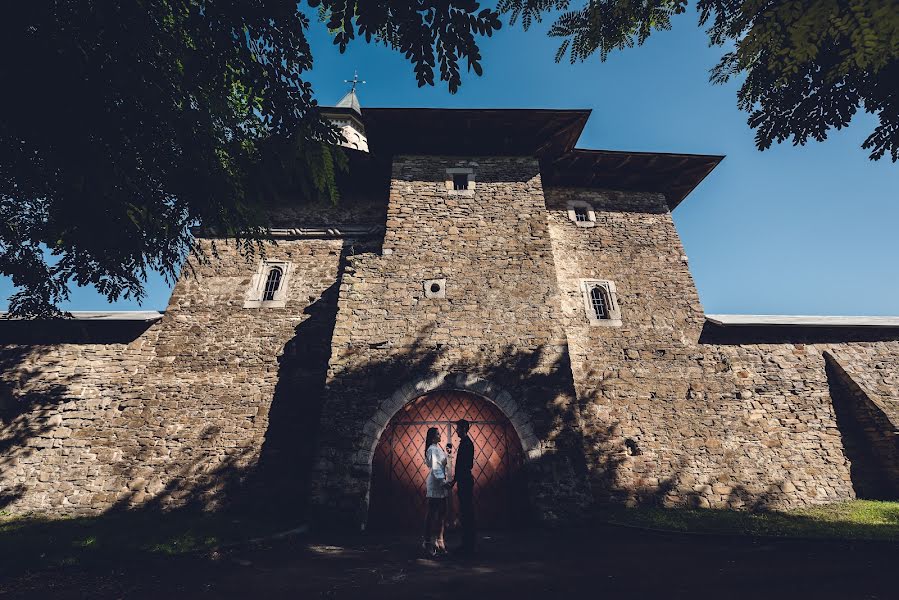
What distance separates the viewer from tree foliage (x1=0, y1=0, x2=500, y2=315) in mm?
3295

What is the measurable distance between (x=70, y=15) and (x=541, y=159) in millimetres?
9573

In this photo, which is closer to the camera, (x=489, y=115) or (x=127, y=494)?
(x=127, y=494)

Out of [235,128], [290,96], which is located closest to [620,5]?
[290,96]

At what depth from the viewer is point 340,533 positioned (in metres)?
5.57

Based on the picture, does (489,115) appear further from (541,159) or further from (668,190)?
(668,190)

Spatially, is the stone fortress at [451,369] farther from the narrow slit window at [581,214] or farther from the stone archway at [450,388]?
the narrow slit window at [581,214]

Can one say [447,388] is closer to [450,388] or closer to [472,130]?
[450,388]

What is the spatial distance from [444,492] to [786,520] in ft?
21.2

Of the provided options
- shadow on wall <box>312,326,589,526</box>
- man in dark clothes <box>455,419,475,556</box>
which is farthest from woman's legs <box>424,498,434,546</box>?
shadow on wall <box>312,326,589,526</box>

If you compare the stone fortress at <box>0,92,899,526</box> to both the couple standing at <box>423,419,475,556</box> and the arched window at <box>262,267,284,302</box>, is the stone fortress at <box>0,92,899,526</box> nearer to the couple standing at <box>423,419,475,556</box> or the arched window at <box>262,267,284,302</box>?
the arched window at <box>262,267,284,302</box>

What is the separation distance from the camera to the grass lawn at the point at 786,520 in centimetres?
516

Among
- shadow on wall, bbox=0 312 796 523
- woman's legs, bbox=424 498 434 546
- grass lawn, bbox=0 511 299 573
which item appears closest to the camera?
grass lawn, bbox=0 511 299 573

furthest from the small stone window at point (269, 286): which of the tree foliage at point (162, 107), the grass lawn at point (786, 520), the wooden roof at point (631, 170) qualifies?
the grass lawn at point (786, 520)

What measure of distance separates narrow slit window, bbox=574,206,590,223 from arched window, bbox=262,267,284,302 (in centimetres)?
879
